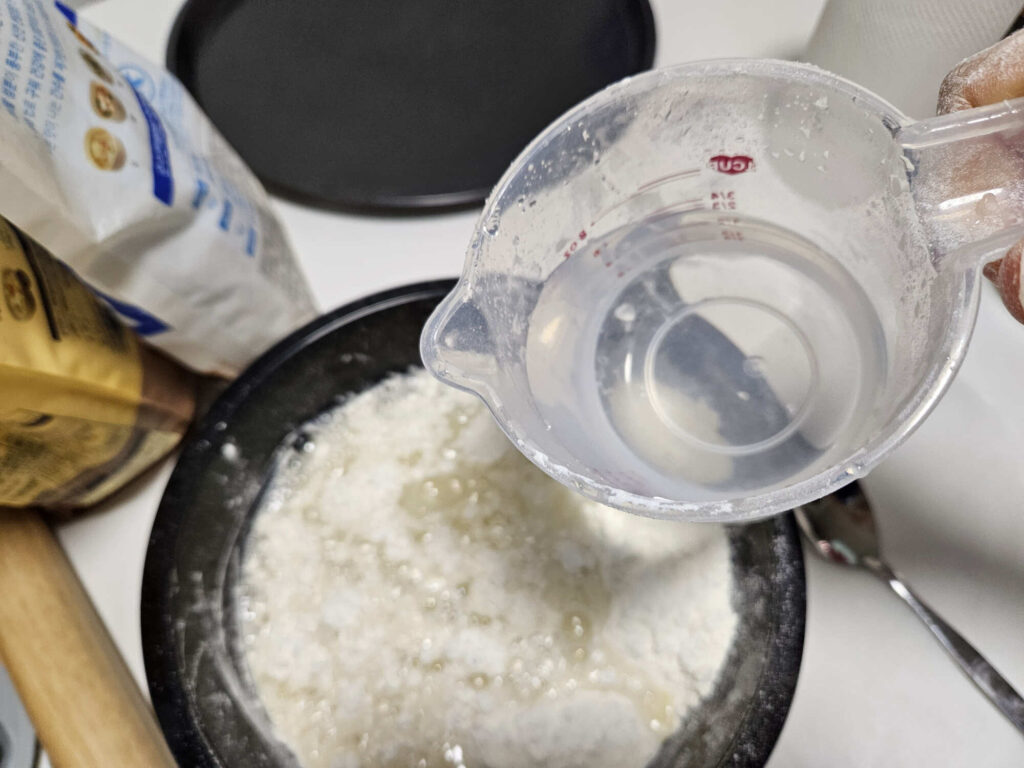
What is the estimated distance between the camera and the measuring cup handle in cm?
33

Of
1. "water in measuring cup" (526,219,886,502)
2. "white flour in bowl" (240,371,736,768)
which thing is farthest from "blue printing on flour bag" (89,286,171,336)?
"water in measuring cup" (526,219,886,502)

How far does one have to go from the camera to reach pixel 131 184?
42 centimetres

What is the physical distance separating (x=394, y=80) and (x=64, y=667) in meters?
0.53

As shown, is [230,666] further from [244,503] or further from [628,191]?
[628,191]

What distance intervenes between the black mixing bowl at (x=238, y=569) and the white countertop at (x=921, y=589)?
0.21 ft

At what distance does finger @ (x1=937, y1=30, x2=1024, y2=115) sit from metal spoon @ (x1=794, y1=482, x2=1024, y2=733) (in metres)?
0.24

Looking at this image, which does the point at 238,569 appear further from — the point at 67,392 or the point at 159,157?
the point at 159,157

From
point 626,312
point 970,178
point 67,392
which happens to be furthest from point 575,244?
point 67,392

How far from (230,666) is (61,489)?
16 centimetres

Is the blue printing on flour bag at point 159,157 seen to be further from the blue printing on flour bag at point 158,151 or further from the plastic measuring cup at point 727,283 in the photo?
the plastic measuring cup at point 727,283

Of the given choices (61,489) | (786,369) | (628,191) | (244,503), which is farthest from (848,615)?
(61,489)

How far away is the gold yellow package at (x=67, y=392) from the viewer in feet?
1.36

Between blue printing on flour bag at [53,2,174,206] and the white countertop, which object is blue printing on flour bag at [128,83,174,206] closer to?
blue printing on flour bag at [53,2,174,206]

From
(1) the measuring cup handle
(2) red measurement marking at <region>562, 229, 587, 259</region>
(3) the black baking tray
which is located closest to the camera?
(1) the measuring cup handle
